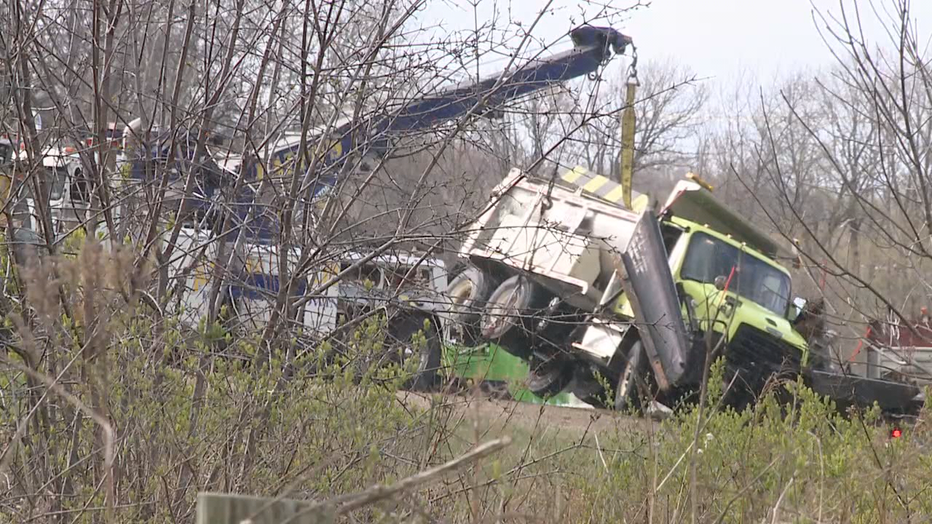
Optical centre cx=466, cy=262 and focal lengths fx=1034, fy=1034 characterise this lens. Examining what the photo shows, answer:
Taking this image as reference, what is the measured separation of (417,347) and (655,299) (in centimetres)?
709

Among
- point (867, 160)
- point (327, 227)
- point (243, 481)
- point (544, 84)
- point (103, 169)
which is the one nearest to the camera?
point (243, 481)

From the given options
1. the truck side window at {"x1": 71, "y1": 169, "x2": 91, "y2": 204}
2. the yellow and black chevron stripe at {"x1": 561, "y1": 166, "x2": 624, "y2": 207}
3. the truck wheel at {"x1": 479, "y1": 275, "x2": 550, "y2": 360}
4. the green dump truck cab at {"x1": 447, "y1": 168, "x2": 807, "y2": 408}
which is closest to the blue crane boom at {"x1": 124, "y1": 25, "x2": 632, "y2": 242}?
the truck side window at {"x1": 71, "y1": 169, "x2": 91, "y2": 204}

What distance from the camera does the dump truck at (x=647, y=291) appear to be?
10750 mm

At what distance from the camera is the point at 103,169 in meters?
4.42

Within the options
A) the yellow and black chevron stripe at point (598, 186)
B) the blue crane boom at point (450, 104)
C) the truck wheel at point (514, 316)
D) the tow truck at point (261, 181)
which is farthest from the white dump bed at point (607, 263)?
the tow truck at point (261, 181)

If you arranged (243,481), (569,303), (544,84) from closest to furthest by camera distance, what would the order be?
(243,481) → (544,84) → (569,303)

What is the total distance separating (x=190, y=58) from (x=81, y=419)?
1868 millimetres

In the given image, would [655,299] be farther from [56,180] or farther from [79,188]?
[56,180]

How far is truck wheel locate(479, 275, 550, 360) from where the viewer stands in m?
5.20

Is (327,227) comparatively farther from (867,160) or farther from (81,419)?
(867,160)

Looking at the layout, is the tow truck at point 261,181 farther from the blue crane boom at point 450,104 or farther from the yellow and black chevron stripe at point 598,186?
the yellow and black chevron stripe at point 598,186

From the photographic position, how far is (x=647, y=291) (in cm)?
1095

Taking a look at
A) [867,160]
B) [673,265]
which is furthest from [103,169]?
[673,265]

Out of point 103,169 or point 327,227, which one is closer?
point 103,169
